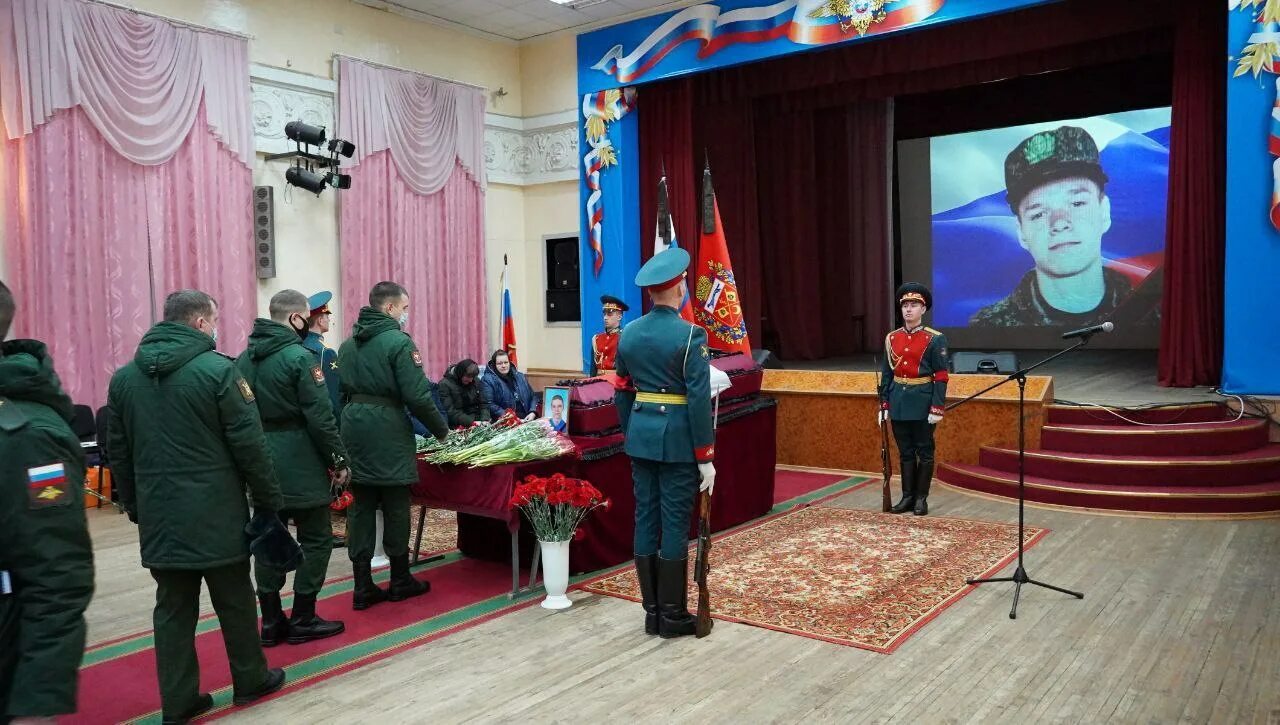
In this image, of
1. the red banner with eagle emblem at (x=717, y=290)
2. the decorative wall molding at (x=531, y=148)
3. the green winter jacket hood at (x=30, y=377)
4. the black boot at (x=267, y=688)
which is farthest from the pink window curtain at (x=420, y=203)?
the green winter jacket hood at (x=30, y=377)

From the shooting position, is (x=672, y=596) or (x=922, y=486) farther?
(x=922, y=486)

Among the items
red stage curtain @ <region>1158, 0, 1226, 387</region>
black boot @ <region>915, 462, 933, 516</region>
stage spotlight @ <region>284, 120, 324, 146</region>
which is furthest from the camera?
red stage curtain @ <region>1158, 0, 1226, 387</region>

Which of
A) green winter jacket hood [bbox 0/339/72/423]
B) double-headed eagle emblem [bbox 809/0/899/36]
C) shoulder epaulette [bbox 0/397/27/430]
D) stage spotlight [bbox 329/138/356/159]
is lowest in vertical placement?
shoulder epaulette [bbox 0/397/27/430]

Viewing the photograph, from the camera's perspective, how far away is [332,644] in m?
4.09

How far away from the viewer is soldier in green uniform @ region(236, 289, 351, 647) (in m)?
3.98

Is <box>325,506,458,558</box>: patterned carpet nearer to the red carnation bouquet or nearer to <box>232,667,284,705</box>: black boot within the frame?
the red carnation bouquet

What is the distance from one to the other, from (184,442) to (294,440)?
86 cm

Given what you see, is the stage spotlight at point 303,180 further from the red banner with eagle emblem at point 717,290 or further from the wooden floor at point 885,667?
the wooden floor at point 885,667

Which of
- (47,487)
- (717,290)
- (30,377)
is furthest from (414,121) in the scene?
(47,487)

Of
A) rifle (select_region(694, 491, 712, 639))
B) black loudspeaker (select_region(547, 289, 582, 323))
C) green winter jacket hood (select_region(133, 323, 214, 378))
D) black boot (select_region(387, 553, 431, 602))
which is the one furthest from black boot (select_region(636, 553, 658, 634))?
black loudspeaker (select_region(547, 289, 582, 323))

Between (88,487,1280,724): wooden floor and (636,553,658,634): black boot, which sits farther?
(636,553,658,634): black boot

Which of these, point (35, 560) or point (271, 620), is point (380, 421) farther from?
point (35, 560)

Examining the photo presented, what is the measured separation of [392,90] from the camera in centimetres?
940

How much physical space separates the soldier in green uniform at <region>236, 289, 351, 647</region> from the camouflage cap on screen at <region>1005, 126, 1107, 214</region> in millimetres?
9410
